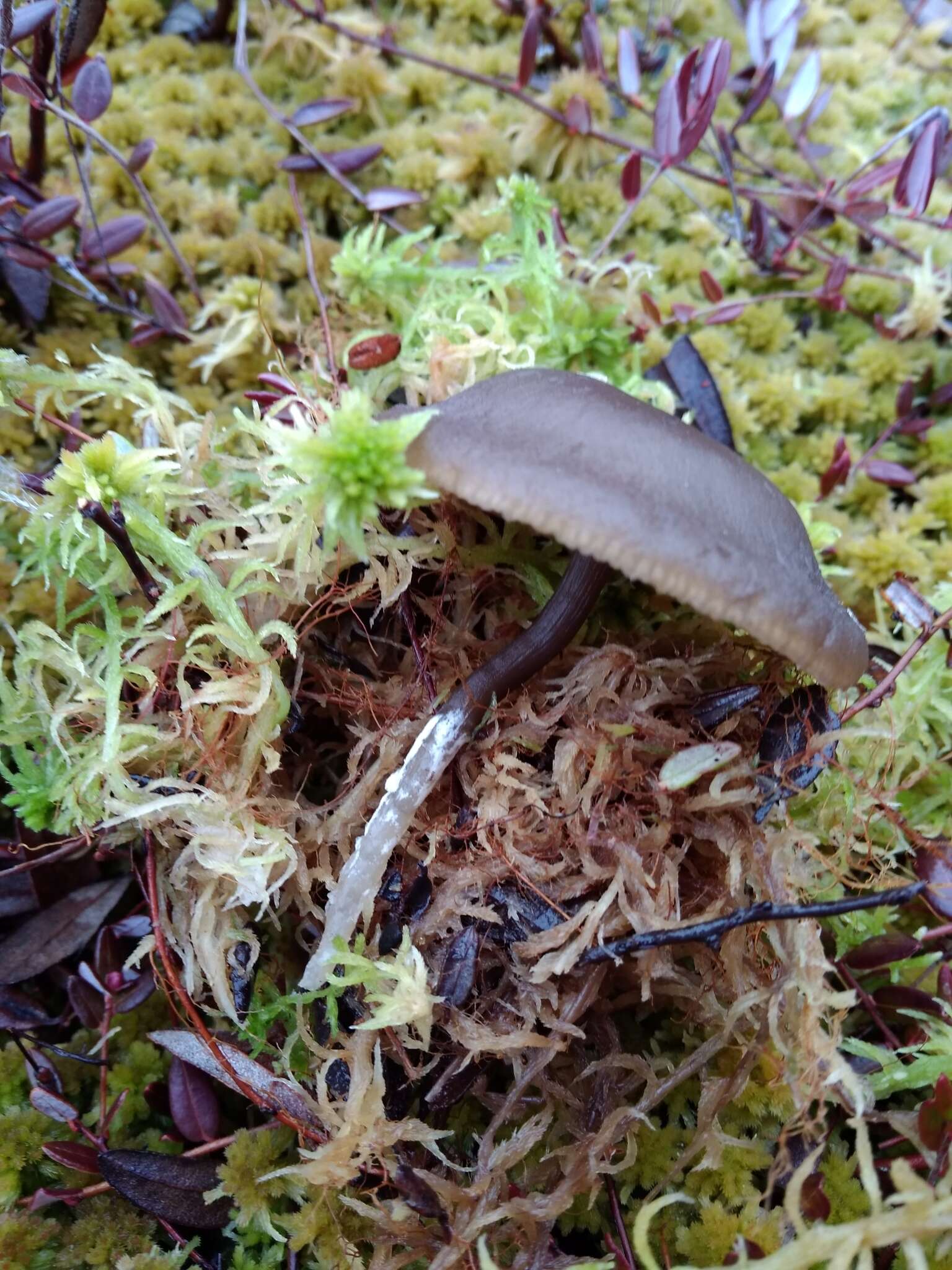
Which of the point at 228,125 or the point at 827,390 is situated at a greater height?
the point at 228,125

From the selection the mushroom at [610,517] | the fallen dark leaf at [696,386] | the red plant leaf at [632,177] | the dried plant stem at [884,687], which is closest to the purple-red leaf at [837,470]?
the fallen dark leaf at [696,386]

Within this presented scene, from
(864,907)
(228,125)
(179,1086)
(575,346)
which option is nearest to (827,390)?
(575,346)

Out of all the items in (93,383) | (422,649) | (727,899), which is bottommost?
(727,899)

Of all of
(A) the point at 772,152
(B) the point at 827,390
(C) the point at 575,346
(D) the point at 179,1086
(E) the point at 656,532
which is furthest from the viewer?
(A) the point at 772,152

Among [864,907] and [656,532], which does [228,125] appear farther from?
[864,907]

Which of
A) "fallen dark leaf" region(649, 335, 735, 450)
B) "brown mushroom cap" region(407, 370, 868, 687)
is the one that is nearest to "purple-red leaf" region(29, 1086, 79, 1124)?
"brown mushroom cap" region(407, 370, 868, 687)

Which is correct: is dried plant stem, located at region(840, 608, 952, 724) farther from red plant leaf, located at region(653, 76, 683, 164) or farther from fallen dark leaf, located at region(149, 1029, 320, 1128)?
red plant leaf, located at region(653, 76, 683, 164)

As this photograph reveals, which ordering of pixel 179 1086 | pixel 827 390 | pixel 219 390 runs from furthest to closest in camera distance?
pixel 827 390 < pixel 219 390 < pixel 179 1086

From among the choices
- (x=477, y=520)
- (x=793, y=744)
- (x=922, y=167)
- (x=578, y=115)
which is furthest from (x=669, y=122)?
(x=793, y=744)

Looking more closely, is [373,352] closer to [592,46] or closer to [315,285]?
[315,285]
